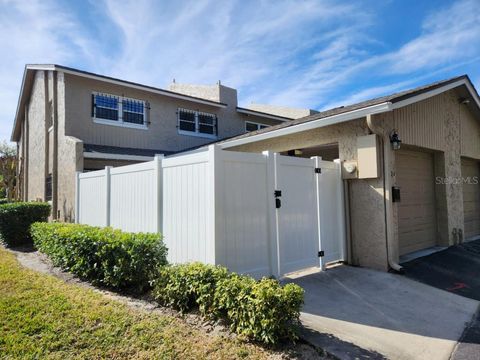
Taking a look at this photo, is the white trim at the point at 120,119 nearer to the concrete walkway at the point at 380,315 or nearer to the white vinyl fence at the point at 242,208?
the white vinyl fence at the point at 242,208

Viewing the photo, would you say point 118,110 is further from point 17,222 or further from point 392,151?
point 392,151

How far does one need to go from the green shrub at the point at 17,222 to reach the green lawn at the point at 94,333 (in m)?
5.90

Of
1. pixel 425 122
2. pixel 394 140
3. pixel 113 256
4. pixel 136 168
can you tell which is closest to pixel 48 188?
pixel 136 168

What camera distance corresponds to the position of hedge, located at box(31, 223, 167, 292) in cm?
503

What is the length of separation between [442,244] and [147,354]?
855cm

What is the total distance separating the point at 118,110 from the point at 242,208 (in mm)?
10459

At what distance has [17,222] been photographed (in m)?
9.88

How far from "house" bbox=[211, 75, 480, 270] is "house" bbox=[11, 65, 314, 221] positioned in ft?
18.5

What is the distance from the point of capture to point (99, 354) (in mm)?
3256

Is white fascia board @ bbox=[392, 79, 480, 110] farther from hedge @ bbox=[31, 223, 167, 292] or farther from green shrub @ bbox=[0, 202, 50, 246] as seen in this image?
green shrub @ bbox=[0, 202, 50, 246]

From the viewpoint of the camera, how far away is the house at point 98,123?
39.1 ft

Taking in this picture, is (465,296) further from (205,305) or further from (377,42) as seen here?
(377,42)

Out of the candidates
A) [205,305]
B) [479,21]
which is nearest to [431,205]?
[479,21]

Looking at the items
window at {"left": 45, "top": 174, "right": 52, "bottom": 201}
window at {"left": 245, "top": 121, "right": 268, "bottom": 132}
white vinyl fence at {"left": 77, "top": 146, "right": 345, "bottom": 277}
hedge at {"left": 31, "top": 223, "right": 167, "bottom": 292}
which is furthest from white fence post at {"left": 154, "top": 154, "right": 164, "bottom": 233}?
window at {"left": 245, "top": 121, "right": 268, "bottom": 132}
